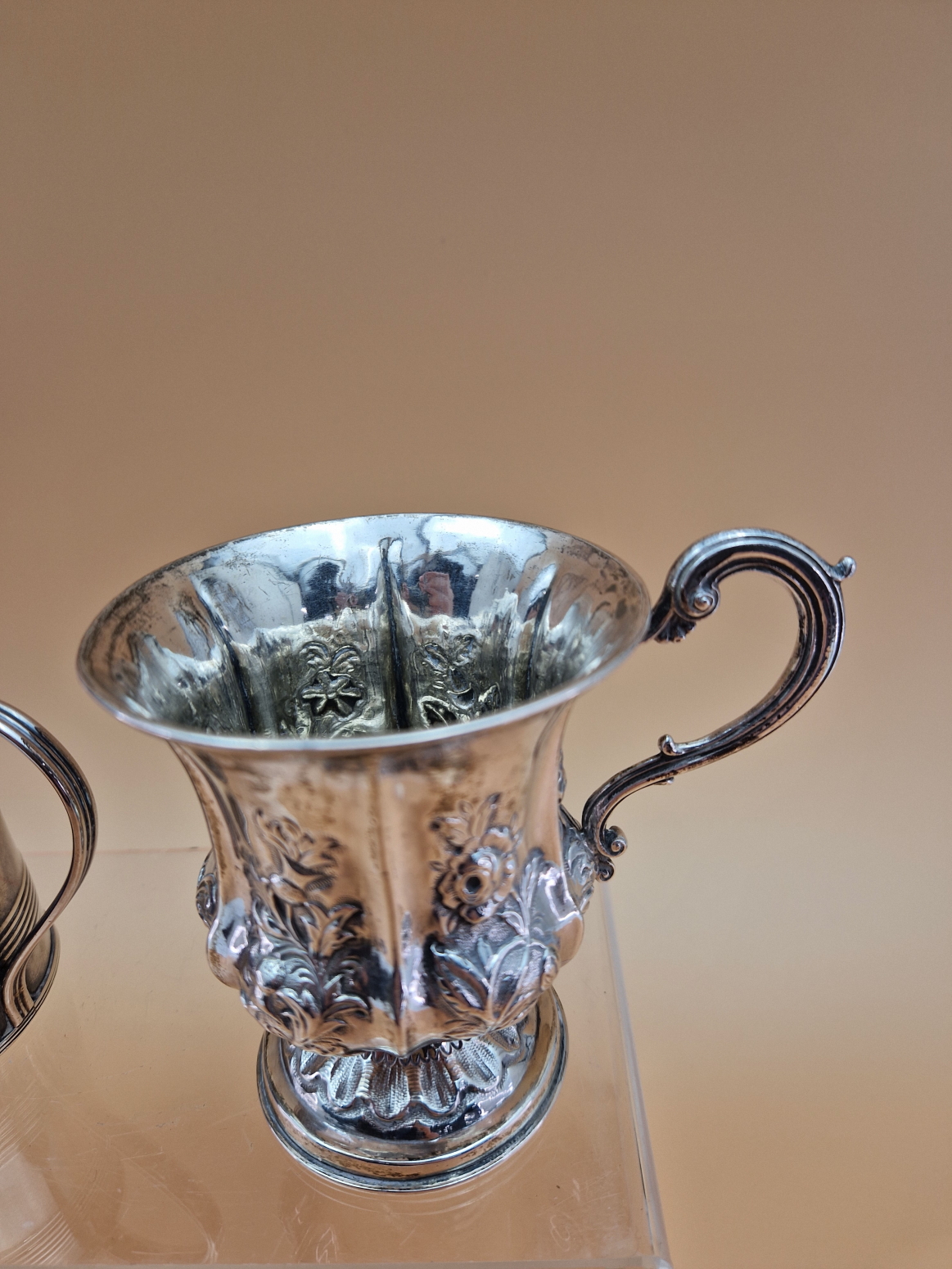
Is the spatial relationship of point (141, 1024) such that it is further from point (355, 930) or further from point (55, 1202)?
point (355, 930)

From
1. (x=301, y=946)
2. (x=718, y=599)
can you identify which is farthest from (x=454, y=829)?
(x=718, y=599)

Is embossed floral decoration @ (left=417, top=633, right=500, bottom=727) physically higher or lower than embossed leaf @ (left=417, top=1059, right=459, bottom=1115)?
higher

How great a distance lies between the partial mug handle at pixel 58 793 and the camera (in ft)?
2.56

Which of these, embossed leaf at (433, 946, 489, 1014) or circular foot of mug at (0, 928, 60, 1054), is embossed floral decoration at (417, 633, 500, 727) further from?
circular foot of mug at (0, 928, 60, 1054)

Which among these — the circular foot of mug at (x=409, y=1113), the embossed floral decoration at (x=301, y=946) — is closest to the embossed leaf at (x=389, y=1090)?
the circular foot of mug at (x=409, y=1113)

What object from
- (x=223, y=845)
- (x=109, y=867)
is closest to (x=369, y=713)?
(x=223, y=845)

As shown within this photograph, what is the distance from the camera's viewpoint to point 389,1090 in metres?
0.81

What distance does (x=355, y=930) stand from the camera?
660mm

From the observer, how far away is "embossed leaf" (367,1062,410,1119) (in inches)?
31.5

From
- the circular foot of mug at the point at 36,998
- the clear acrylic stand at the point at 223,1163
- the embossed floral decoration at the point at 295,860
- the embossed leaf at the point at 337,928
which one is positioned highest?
the embossed floral decoration at the point at 295,860

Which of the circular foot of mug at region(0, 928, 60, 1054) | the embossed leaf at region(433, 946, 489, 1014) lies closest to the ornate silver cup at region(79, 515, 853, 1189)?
the embossed leaf at region(433, 946, 489, 1014)

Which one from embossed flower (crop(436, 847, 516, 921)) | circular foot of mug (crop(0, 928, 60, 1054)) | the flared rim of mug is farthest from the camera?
circular foot of mug (crop(0, 928, 60, 1054))

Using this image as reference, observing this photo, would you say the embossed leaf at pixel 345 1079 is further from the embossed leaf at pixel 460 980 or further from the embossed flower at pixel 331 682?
the embossed flower at pixel 331 682

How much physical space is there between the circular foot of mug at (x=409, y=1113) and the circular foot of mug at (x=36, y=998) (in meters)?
0.26
